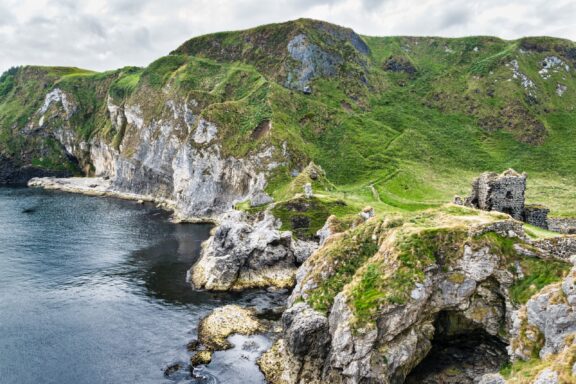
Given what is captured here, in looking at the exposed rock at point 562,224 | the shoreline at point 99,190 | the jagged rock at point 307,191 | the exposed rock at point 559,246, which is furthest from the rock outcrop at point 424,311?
the shoreline at point 99,190

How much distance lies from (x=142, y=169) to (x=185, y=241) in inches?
2732

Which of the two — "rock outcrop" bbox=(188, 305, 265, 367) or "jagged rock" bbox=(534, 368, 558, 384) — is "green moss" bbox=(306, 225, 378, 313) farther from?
"jagged rock" bbox=(534, 368, 558, 384)

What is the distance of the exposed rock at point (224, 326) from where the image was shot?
50.1 m

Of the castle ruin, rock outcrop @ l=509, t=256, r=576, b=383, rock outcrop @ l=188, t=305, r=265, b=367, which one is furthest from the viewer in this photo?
the castle ruin

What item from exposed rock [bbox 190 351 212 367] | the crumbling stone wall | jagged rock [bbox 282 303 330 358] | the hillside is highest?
the hillside

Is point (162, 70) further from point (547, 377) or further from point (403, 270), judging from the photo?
point (547, 377)

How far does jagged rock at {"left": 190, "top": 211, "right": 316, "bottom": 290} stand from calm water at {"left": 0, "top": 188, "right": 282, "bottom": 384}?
367 centimetres

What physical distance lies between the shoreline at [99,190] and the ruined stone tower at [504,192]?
246 ft

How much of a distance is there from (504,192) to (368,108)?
108320mm

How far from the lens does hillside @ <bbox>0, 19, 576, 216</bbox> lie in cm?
11738

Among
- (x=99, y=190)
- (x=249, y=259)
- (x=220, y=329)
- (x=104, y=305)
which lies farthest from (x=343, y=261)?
(x=99, y=190)

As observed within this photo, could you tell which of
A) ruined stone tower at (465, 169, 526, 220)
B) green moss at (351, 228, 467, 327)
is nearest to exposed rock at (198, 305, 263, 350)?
green moss at (351, 228, 467, 327)

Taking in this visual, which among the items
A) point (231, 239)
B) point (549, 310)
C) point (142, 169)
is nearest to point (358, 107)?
point (142, 169)

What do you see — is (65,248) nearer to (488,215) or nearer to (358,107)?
(488,215)
